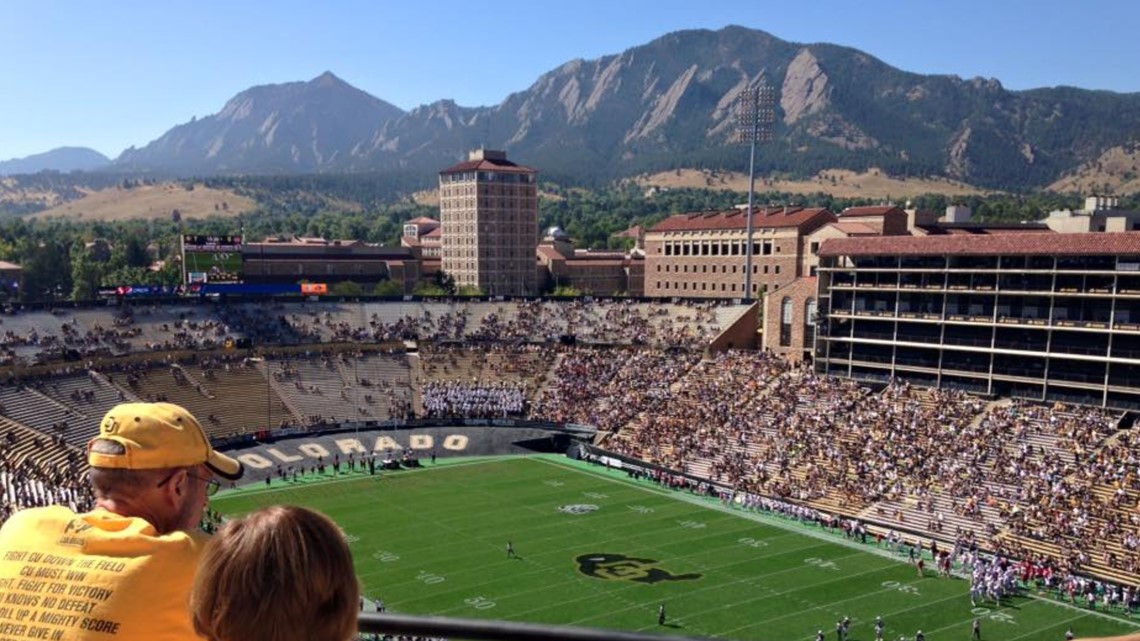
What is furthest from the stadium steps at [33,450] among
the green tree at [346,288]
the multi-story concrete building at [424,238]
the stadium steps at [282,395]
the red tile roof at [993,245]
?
the multi-story concrete building at [424,238]

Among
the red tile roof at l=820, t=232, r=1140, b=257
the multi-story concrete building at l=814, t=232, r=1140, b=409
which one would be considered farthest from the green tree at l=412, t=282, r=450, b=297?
the red tile roof at l=820, t=232, r=1140, b=257

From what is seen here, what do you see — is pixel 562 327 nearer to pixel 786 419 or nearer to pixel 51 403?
pixel 786 419

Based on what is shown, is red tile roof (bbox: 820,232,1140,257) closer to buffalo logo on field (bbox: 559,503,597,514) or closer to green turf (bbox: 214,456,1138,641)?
green turf (bbox: 214,456,1138,641)

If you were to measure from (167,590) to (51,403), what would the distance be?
186 feet

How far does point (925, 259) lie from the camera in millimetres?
53688

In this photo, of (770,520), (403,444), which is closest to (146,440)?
(770,520)

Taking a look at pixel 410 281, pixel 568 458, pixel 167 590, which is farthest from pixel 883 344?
pixel 410 281

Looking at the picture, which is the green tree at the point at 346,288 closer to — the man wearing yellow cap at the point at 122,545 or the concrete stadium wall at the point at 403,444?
the concrete stadium wall at the point at 403,444

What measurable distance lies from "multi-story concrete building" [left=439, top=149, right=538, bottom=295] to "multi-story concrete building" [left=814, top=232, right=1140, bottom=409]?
7595 cm

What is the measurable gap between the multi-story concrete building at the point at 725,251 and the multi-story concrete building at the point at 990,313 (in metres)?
30.1

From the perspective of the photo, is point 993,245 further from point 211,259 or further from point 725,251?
point 211,259

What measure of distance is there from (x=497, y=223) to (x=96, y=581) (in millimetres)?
128021

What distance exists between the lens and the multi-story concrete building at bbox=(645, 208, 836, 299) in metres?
91.8

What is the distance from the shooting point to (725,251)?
321ft
